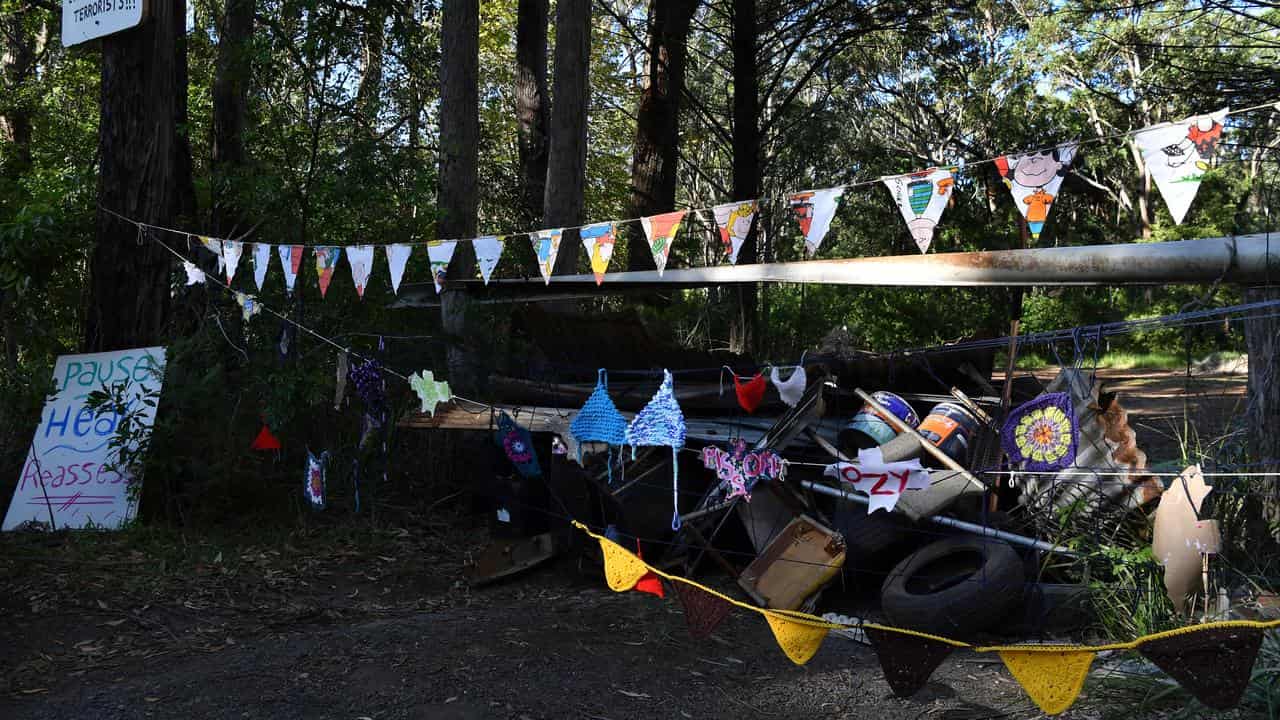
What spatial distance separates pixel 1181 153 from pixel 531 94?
13652mm

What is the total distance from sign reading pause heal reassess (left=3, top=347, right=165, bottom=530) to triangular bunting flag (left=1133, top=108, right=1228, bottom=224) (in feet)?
20.3

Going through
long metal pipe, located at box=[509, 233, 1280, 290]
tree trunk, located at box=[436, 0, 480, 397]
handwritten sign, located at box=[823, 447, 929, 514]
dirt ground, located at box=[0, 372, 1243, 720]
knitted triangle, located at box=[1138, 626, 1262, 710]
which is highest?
tree trunk, located at box=[436, 0, 480, 397]

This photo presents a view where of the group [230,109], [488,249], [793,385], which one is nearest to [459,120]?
[230,109]

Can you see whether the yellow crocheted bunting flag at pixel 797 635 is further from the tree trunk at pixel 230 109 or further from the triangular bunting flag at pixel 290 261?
the tree trunk at pixel 230 109

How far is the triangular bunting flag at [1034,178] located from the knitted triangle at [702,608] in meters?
2.18

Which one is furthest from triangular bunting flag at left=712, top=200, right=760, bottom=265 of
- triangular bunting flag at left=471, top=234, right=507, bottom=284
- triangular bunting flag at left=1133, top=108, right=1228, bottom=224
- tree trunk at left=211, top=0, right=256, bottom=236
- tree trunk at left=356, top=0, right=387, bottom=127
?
tree trunk at left=356, top=0, right=387, bottom=127

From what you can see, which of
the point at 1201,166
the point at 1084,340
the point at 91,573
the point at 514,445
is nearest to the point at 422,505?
the point at 514,445

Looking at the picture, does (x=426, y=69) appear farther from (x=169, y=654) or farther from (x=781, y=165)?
(x=781, y=165)

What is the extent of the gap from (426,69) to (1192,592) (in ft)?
29.9

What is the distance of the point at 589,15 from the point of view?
1147 cm

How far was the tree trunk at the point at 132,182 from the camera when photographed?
24.8 ft

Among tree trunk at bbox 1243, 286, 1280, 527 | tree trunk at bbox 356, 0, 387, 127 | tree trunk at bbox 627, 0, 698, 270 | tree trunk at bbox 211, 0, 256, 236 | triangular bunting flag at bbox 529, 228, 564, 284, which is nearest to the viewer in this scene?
tree trunk at bbox 1243, 286, 1280, 527

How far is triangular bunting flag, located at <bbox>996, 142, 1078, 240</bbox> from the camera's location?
460 cm

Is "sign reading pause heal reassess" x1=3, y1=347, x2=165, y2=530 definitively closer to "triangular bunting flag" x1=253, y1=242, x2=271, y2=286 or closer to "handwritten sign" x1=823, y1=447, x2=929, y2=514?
"triangular bunting flag" x1=253, y1=242, x2=271, y2=286
